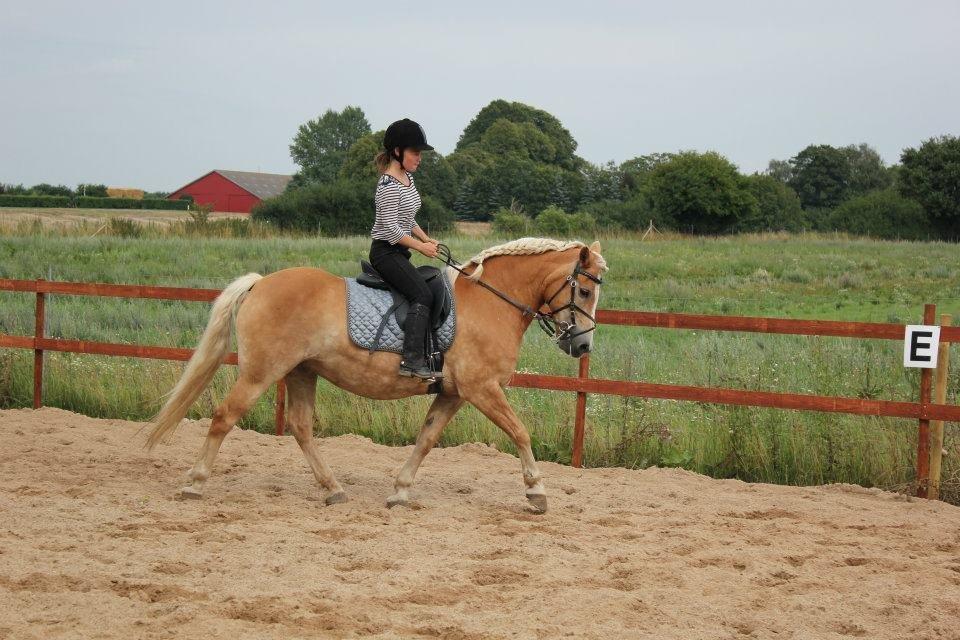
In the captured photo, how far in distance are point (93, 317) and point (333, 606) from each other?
12.3 m

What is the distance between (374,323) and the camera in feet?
23.3

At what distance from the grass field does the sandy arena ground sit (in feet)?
1.74

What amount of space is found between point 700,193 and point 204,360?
51.6 m

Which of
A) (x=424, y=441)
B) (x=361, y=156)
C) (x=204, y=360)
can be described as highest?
(x=361, y=156)

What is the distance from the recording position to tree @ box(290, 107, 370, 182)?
8238cm

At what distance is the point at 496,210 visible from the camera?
6162 centimetres

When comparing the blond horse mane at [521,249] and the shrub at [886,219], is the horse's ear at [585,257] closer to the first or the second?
the blond horse mane at [521,249]

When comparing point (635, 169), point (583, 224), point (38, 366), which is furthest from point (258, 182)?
point (38, 366)

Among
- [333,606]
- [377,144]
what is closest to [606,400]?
[333,606]

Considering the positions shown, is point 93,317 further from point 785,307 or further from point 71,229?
point 71,229

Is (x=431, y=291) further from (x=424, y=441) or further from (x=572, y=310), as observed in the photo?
(x=424, y=441)

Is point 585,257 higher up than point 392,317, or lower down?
higher up

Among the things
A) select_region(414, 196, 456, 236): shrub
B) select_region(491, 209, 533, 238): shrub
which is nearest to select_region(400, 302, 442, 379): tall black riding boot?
select_region(414, 196, 456, 236): shrub

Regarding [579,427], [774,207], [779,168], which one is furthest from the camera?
[779,168]
